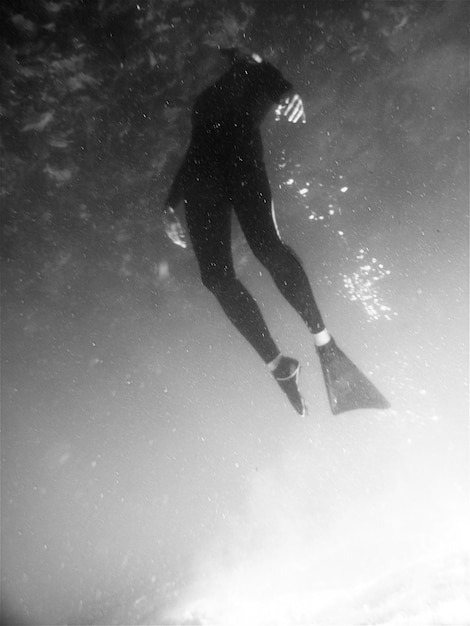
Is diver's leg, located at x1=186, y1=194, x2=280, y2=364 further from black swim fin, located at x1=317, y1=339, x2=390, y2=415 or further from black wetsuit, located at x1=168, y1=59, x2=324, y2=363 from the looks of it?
black swim fin, located at x1=317, y1=339, x2=390, y2=415

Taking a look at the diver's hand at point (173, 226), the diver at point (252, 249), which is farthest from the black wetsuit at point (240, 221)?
the diver's hand at point (173, 226)

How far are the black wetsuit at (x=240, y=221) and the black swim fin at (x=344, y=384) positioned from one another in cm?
24

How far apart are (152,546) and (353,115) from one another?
2481 cm

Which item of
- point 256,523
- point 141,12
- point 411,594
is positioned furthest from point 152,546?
point 141,12

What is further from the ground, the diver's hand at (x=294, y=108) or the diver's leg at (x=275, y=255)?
the diver's hand at (x=294, y=108)

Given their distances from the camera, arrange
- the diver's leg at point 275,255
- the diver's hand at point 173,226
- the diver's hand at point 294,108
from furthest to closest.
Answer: the diver's hand at point 173,226, the diver's hand at point 294,108, the diver's leg at point 275,255

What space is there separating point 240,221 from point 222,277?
1.33ft

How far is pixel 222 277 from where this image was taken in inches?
92.1

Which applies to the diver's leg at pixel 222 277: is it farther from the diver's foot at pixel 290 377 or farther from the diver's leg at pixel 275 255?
the diver's leg at pixel 275 255

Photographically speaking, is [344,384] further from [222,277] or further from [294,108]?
[294,108]

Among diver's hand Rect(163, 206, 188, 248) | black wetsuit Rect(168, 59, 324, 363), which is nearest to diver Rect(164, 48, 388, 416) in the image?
black wetsuit Rect(168, 59, 324, 363)

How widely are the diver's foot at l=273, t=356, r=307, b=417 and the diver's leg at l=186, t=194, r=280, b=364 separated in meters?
0.08

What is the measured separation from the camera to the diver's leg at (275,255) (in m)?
2.17

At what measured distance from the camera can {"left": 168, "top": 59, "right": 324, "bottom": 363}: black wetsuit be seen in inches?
86.6
